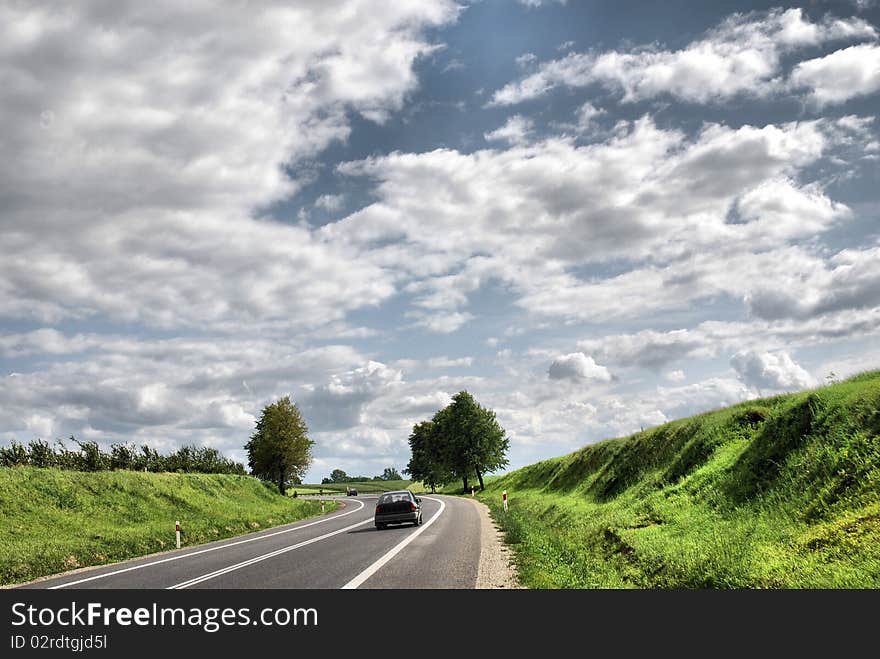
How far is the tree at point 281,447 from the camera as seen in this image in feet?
221

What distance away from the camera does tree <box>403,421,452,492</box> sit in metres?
84.7

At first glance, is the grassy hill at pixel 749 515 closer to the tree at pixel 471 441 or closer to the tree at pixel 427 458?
the tree at pixel 471 441

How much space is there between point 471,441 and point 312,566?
62.5m

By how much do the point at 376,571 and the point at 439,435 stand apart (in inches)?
2972

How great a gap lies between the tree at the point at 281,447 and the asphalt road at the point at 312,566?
1854 inches

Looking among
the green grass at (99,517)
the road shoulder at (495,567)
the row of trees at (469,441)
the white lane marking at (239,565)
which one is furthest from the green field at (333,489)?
the road shoulder at (495,567)

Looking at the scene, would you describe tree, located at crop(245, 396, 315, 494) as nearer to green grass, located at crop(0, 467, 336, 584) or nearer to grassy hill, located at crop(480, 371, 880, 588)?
green grass, located at crop(0, 467, 336, 584)

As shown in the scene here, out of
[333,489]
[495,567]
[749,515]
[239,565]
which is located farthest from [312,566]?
[333,489]

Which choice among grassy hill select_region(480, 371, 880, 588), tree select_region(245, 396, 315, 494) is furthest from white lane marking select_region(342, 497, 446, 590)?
tree select_region(245, 396, 315, 494)

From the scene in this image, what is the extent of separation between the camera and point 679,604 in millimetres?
7656

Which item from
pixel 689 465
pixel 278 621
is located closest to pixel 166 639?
pixel 278 621

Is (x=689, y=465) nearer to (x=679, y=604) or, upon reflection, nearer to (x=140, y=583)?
(x=679, y=604)

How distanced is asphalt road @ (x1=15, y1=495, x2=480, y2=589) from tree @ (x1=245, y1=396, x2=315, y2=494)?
47.1 m

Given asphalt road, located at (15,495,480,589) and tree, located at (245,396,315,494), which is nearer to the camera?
asphalt road, located at (15,495,480,589)
